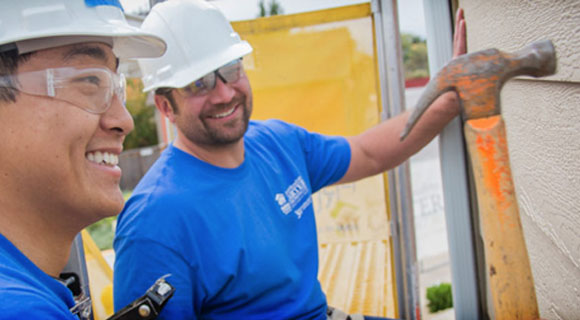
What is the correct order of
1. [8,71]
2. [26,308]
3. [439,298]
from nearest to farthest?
[26,308] → [8,71] → [439,298]

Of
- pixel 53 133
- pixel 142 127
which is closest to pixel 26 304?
pixel 53 133

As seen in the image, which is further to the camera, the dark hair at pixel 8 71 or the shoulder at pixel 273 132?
the shoulder at pixel 273 132

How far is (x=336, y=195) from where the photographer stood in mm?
3154

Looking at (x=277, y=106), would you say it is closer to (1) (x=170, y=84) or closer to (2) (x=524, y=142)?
(1) (x=170, y=84)

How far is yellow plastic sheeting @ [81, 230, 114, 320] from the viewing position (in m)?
2.23

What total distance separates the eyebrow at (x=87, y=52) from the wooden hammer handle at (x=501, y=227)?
1.09 metres

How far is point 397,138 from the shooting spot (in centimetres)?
211

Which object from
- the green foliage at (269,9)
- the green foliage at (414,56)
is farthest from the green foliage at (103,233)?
the green foliage at (414,56)

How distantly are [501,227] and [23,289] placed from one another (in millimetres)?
1180

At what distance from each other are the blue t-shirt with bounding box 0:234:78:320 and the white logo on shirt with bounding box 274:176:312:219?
3.65 feet

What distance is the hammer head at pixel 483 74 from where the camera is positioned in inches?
46.5

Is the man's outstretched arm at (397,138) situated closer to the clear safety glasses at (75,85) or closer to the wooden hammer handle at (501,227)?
the wooden hammer handle at (501,227)

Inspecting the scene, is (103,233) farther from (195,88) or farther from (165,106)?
(195,88)

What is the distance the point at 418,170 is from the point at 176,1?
11116 millimetres
